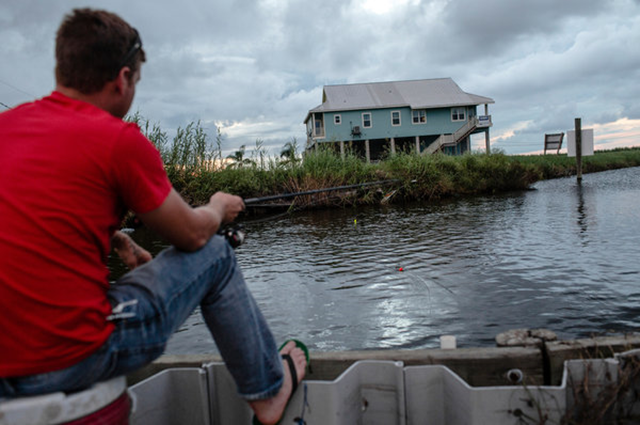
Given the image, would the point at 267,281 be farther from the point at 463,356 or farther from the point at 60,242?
the point at 60,242

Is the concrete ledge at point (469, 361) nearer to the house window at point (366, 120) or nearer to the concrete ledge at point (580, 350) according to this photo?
the concrete ledge at point (580, 350)

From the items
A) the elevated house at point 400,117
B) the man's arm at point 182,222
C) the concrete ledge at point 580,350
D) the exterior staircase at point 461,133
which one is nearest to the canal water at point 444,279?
the concrete ledge at point 580,350

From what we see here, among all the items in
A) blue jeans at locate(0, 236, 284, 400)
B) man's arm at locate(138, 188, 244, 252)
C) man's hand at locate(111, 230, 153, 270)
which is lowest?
blue jeans at locate(0, 236, 284, 400)

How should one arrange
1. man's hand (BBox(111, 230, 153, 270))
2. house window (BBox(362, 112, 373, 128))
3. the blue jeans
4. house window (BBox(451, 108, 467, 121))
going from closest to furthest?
the blue jeans
man's hand (BBox(111, 230, 153, 270))
house window (BBox(362, 112, 373, 128))
house window (BBox(451, 108, 467, 121))

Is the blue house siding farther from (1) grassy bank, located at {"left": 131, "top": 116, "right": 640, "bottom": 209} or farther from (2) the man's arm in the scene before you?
(2) the man's arm

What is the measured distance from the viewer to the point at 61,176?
1416 millimetres

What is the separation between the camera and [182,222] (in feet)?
5.39

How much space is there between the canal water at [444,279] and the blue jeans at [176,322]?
65.2 inches

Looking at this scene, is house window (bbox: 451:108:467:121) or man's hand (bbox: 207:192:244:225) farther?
house window (bbox: 451:108:467:121)

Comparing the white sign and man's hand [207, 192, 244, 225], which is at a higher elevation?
the white sign

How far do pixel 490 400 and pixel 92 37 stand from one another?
2.00 metres

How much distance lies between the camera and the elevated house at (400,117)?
1458 inches

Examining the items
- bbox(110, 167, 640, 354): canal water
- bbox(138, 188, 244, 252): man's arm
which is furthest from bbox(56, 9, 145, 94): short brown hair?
bbox(110, 167, 640, 354): canal water

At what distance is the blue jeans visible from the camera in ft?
4.89
